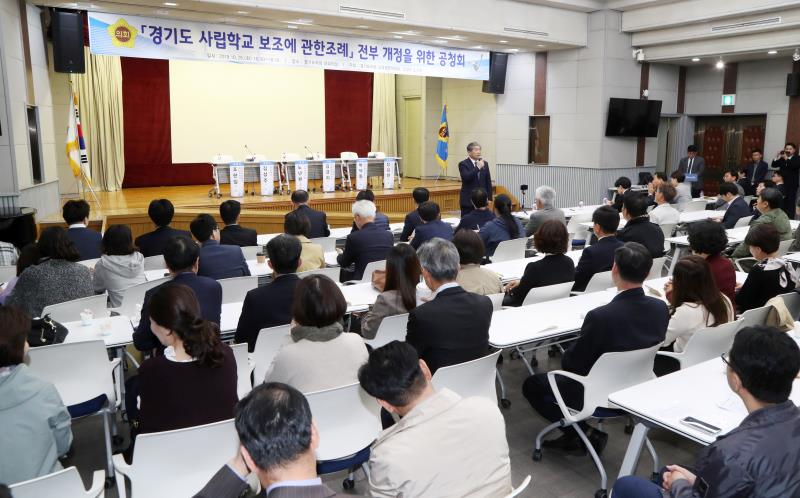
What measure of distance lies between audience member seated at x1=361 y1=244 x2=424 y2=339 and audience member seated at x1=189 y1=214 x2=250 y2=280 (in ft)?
4.62

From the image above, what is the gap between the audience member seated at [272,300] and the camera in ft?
10.9

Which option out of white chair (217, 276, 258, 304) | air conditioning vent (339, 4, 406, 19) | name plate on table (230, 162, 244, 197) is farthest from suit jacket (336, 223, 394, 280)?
name plate on table (230, 162, 244, 197)

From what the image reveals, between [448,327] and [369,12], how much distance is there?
716 cm

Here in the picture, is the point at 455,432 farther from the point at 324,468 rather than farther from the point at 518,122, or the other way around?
the point at 518,122

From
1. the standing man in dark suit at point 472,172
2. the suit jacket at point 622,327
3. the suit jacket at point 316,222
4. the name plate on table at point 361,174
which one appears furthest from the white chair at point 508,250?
the name plate on table at point 361,174

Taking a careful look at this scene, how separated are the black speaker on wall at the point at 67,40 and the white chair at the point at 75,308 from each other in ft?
18.2

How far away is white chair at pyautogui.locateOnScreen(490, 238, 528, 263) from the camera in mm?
5590

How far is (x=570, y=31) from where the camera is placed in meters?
11.3

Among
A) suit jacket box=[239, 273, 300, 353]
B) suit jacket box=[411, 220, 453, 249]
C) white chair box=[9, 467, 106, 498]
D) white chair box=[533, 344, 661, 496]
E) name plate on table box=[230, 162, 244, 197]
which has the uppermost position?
name plate on table box=[230, 162, 244, 197]

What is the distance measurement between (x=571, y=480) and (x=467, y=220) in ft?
11.5

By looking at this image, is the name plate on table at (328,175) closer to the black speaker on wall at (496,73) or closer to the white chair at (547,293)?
the black speaker on wall at (496,73)

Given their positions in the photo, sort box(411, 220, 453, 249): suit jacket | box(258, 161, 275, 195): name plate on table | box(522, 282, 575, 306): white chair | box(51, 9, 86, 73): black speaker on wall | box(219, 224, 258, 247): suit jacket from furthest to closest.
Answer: box(258, 161, 275, 195): name plate on table < box(51, 9, 86, 73): black speaker on wall < box(219, 224, 258, 247): suit jacket < box(411, 220, 453, 249): suit jacket < box(522, 282, 575, 306): white chair

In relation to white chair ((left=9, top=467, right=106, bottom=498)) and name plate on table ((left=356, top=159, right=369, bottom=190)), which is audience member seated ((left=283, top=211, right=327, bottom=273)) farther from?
name plate on table ((left=356, top=159, right=369, bottom=190))

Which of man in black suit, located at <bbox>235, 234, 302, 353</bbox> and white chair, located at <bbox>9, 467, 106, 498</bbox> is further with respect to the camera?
man in black suit, located at <bbox>235, 234, 302, 353</bbox>
